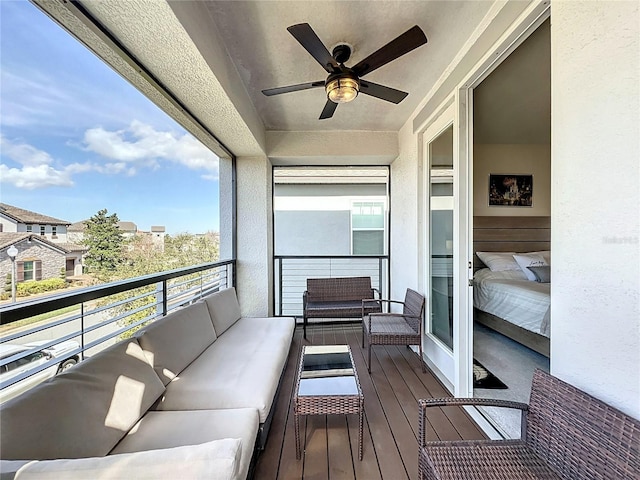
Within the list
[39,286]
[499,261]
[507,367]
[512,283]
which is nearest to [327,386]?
[39,286]

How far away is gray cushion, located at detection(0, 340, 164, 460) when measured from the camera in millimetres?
926

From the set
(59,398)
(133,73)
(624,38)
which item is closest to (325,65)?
(133,73)

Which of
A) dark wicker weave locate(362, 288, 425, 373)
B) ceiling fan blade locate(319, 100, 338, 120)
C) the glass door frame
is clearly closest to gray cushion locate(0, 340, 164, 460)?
dark wicker weave locate(362, 288, 425, 373)

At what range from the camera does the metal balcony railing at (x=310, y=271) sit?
4.42 m

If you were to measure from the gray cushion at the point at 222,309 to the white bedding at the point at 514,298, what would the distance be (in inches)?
118

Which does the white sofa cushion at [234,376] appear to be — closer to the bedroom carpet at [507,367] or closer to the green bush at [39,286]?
the green bush at [39,286]

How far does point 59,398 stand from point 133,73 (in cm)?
189

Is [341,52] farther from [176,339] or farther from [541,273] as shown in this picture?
[541,273]

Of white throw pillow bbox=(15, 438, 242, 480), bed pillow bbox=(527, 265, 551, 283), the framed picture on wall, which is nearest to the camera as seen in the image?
white throw pillow bbox=(15, 438, 242, 480)

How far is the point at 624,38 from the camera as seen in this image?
983 mm

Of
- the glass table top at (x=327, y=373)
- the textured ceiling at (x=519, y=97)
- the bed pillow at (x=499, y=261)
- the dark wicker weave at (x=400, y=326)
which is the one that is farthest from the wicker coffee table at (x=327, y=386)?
the bed pillow at (x=499, y=261)

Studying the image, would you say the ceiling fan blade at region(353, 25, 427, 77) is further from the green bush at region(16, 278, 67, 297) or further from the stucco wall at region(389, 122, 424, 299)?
the green bush at region(16, 278, 67, 297)

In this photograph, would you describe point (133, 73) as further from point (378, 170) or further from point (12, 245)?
point (378, 170)

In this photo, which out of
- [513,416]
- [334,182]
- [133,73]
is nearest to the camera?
[133,73]
